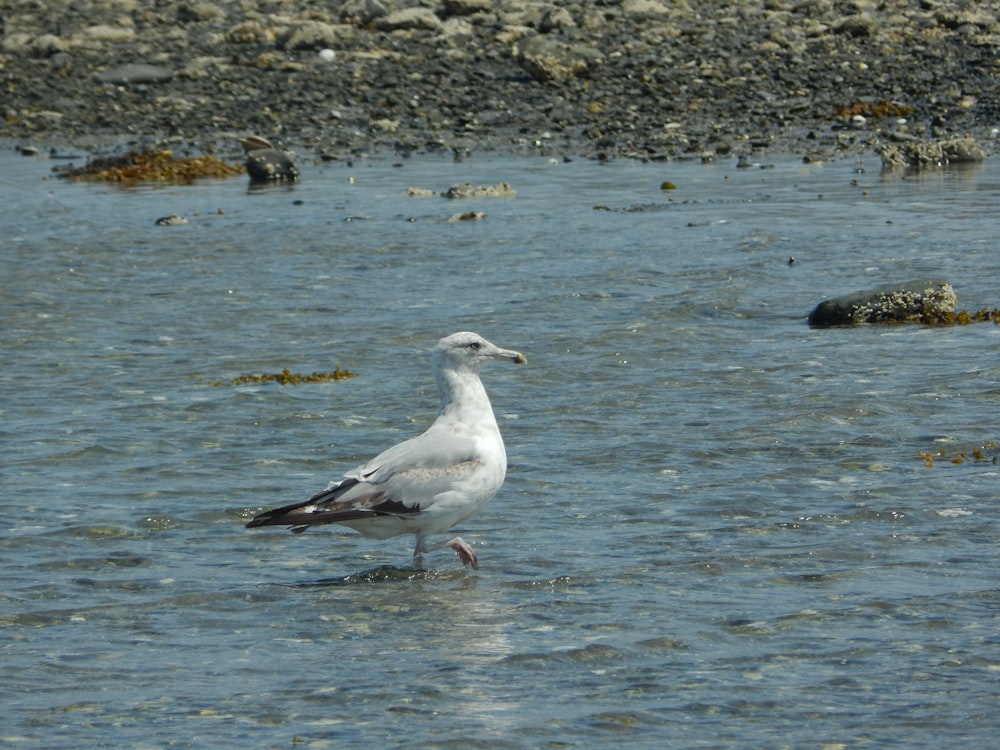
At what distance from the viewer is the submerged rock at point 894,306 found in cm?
1719

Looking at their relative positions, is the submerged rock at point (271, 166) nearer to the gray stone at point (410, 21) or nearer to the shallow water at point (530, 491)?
the shallow water at point (530, 491)

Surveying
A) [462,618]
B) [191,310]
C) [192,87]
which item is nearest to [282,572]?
[462,618]

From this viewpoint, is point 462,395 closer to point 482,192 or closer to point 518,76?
point 482,192

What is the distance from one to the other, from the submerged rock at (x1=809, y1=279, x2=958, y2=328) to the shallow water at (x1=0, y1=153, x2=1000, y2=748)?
14.6 inches

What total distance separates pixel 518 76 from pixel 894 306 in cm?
1889

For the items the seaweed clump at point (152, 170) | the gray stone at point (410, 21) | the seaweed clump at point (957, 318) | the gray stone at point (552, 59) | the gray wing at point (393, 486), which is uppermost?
the gray stone at point (410, 21)

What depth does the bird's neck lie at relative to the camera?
1054cm

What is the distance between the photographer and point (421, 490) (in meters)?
9.91

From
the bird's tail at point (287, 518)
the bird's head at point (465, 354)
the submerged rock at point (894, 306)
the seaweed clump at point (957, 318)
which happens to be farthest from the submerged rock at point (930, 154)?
the bird's tail at point (287, 518)

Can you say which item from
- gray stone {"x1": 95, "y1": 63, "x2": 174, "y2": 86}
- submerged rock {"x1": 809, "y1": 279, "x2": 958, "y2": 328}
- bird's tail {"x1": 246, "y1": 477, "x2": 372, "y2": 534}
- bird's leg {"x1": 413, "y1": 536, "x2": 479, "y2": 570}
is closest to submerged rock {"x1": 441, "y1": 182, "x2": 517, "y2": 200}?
submerged rock {"x1": 809, "y1": 279, "x2": 958, "y2": 328}

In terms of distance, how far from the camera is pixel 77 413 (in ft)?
48.0

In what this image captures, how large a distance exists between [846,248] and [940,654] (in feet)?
44.7

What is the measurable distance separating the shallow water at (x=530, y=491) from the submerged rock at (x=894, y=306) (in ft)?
1.22

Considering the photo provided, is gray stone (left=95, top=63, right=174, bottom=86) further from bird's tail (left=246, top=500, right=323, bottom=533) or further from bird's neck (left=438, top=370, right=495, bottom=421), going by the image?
bird's tail (left=246, top=500, right=323, bottom=533)
